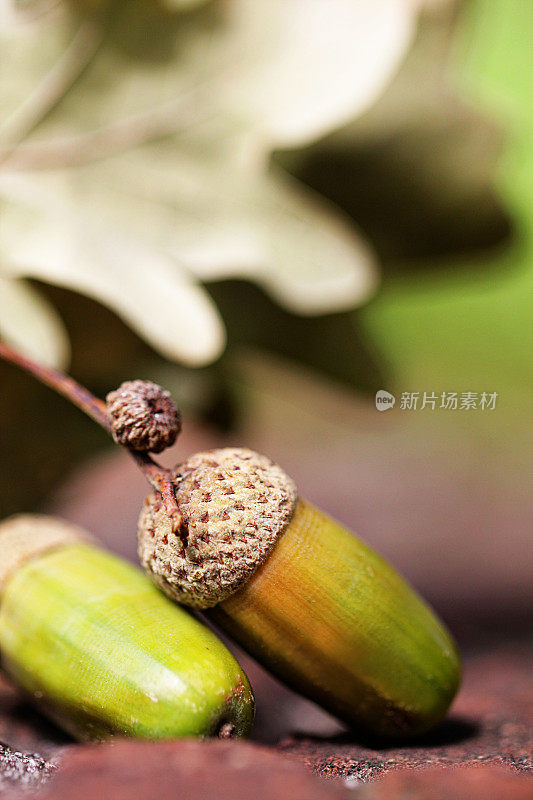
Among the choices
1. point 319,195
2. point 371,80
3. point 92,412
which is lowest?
point 92,412

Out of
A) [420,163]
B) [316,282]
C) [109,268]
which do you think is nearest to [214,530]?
[109,268]

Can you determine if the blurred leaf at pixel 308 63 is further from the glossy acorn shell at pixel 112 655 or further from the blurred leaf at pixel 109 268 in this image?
the glossy acorn shell at pixel 112 655

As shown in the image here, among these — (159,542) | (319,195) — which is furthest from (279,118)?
(159,542)

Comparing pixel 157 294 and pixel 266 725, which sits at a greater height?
pixel 157 294

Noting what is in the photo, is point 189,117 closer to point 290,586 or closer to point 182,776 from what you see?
point 290,586

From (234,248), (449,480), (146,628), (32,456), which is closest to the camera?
(146,628)

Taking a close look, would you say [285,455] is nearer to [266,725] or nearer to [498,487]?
[498,487]
